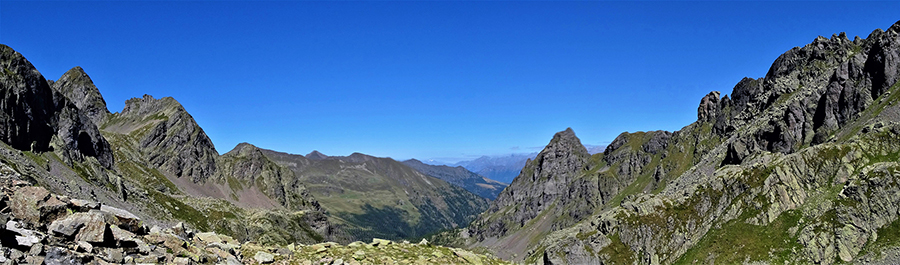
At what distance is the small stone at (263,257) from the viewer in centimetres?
2562

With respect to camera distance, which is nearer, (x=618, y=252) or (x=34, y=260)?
(x=34, y=260)

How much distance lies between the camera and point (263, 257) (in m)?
25.9

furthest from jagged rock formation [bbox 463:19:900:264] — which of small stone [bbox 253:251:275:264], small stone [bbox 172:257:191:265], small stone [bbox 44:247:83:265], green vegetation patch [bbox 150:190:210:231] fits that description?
small stone [bbox 44:247:83:265]

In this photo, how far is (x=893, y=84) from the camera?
177 m

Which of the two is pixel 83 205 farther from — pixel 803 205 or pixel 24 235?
pixel 803 205

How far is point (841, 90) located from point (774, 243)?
111m

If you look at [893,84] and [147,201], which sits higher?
[893,84]

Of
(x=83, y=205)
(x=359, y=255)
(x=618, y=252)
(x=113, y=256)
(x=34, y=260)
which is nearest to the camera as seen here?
(x=34, y=260)

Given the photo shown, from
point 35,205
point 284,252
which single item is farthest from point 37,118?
point 35,205

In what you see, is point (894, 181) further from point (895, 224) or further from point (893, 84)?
point (893, 84)

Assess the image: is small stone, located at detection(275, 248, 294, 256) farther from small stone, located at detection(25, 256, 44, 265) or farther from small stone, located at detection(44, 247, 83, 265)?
small stone, located at detection(25, 256, 44, 265)

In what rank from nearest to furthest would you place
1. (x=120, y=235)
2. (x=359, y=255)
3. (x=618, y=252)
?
(x=120, y=235) → (x=359, y=255) → (x=618, y=252)

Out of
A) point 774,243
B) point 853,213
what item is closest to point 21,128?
point 774,243

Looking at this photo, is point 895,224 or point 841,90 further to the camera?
point 841,90
